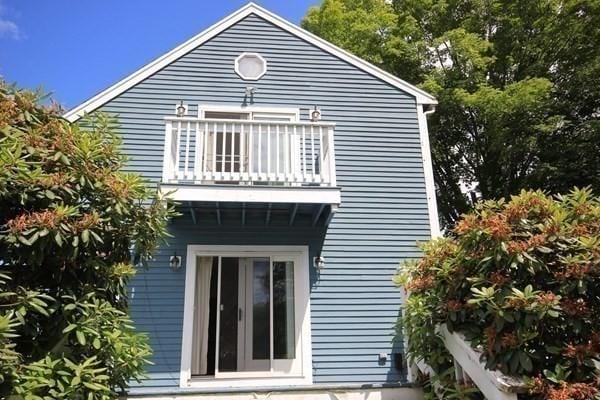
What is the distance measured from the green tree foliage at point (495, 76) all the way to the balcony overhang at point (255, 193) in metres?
8.11

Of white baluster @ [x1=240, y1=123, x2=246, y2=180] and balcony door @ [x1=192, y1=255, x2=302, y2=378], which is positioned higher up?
white baluster @ [x1=240, y1=123, x2=246, y2=180]

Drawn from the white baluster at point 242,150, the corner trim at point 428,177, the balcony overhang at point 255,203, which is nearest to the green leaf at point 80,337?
the balcony overhang at point 255,203

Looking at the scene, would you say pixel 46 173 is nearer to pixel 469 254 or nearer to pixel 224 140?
pixel 224 140

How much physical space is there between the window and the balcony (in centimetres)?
112

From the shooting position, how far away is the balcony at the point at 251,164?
20.6 ft

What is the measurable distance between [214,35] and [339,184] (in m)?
3.61

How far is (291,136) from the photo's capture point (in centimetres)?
677

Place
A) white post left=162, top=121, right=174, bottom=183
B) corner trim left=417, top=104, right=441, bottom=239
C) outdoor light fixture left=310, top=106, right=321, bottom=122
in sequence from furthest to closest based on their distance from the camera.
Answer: outdoor light fixture left=310, top=106, right=321, bottom=122 < corner trim left=417, top=104, right=441, bottom=239 < white post left=162, top=121, right=174, bottom=183

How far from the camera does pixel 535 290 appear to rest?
330cm

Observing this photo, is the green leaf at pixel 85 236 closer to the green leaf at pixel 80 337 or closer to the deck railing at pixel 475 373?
the green leaf at pixel 80 337

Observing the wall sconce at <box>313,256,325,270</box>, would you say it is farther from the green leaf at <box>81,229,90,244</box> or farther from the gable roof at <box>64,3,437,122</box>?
the green leaf at <box>81,229,90,244</box>

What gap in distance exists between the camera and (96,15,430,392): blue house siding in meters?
6.66

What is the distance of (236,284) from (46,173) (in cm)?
387

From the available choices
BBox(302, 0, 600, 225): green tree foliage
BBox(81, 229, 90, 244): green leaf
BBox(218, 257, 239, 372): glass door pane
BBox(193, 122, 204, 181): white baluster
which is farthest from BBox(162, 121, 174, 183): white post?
BBox(302, 0, 600, 225): green tree foliage
